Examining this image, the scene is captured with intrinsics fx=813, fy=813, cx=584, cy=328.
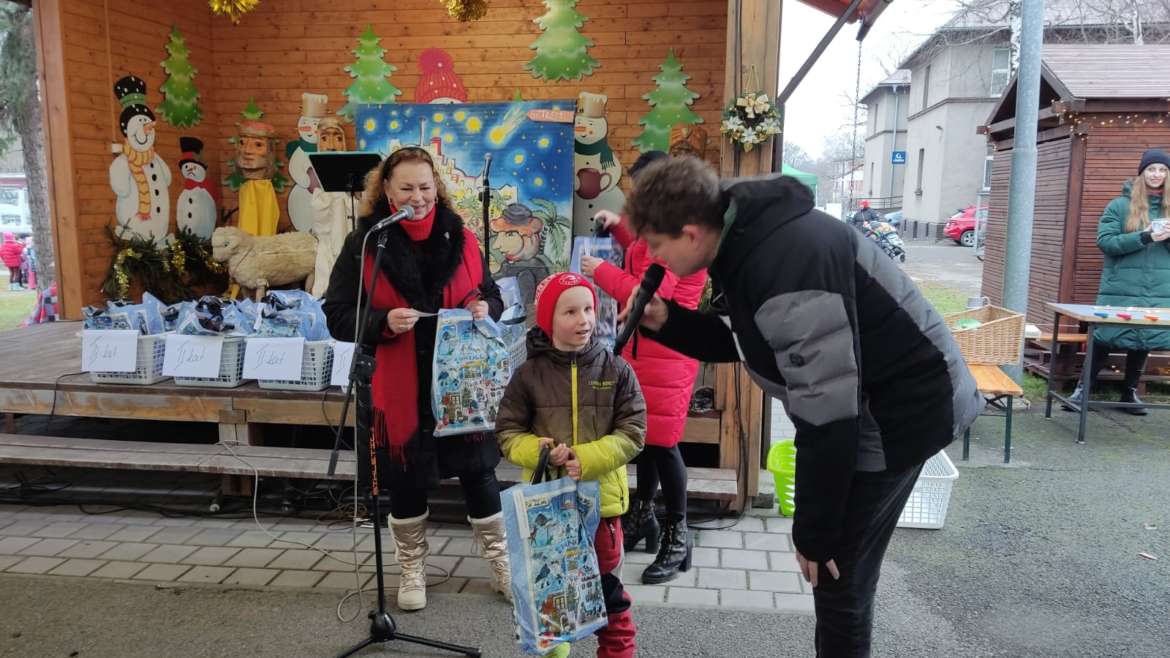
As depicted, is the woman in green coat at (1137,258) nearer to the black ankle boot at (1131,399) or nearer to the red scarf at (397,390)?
the black ankle boot at (1131,399)

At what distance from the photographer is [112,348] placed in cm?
440

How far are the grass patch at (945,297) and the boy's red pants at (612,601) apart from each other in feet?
33.1

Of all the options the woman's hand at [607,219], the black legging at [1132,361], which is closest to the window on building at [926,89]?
the black legging at [1132,361]

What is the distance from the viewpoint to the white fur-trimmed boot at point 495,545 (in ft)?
10.7

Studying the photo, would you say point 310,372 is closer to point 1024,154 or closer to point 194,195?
point 194,195

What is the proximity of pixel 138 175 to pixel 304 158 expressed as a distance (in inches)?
51.8

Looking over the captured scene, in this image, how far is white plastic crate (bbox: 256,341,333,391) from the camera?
433 cm

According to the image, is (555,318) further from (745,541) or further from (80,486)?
(80,486)

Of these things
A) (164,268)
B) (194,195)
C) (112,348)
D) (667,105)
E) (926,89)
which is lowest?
(112,348)

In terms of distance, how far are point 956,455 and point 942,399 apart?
380 centimetres

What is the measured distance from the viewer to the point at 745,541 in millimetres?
3873

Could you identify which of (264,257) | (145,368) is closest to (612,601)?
(145,368)

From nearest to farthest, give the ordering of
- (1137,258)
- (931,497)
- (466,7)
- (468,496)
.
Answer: (468,496), (931,497), (466,7), (1137,258)

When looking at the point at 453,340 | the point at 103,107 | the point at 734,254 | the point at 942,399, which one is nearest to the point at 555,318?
the point at 453,340
